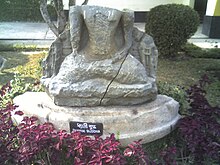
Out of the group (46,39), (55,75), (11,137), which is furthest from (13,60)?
(11,137)

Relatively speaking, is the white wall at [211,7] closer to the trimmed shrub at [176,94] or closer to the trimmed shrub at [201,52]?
the trimmed shrub at [201,52]

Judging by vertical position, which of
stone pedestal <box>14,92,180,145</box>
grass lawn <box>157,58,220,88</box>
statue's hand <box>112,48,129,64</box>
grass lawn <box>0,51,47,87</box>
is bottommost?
grass lawn <box>0,51,47,87</box>

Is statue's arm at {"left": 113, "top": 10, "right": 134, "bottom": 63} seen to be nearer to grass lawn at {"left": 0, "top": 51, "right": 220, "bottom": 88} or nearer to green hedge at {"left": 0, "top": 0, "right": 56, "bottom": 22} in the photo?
grass lawn at {"left": 0, "top": 51, "right": 220, "bottom": 88}

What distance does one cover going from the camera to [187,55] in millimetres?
7262

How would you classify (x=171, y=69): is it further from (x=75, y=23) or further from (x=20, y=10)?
(x=20, y=10)

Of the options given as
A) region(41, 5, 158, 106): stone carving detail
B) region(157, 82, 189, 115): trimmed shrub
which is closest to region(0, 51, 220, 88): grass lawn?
region(157, 82, 189, 115): trimmed shrub

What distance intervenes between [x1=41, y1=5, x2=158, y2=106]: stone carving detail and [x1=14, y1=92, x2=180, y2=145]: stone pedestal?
0.08 m

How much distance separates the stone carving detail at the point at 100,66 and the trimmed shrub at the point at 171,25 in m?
3.71

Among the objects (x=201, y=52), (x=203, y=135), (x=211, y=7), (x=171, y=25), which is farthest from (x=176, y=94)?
(x=211, y=7)

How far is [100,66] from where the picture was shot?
2.88m

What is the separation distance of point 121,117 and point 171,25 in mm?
4169

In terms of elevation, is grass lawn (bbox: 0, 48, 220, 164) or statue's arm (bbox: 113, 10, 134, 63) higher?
statue's arm (bbox: 113, 10, 134, 63)

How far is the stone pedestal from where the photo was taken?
2.78m

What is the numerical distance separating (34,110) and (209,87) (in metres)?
3.23
